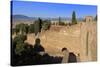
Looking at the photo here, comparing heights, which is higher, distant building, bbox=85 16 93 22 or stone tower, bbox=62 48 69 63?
Result: distant building, bbox=85 16 93 22

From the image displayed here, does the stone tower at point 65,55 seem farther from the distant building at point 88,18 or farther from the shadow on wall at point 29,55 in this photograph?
the distant building at point 88,18

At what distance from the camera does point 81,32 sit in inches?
109

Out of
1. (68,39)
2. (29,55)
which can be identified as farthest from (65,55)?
(29,55)

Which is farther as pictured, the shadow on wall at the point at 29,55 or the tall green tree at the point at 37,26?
the tall green tree at the point at 37,26

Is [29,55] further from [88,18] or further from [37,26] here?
[88,18]

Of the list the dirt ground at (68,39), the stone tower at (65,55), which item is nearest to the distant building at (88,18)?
the dirt ground at (68,39)

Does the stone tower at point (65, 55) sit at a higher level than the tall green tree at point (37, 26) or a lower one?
lower

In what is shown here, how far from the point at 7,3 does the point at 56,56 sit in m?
0.90

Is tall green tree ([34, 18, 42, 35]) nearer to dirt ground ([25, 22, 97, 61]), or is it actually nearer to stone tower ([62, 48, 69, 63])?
dirt ground ([25, 22, 97, 61])

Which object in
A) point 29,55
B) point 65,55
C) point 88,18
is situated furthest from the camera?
point 88,18

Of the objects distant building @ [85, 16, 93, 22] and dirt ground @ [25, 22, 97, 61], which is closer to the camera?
dirt ground @ [25, 22, 97, 61]

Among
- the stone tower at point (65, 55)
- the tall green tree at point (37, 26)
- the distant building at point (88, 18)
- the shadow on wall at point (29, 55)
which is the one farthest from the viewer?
the distant building at point (88, 18)

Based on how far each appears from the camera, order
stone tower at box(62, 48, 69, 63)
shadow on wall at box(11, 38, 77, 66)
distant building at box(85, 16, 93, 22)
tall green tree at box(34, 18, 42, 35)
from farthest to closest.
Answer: distant building at box(85, 16, 93, 22)
stone tower at box(62, 48, 69, 63)
tall green tree at box(34, 18, 42, 35)
shadow on wall at box(11, 38, 77, 66)

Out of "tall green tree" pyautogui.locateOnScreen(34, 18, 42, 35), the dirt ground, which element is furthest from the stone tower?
"tall green tree" pyautogui.locateOnScreen(34, 18, 42, 35)
